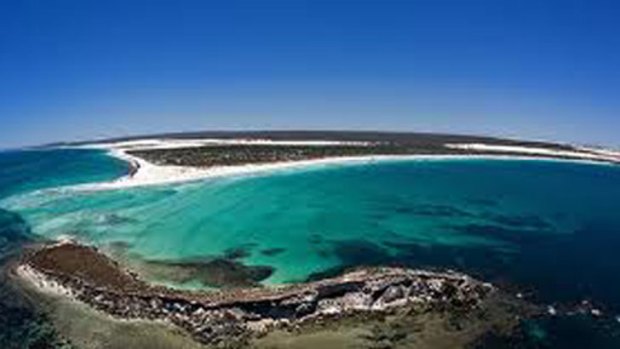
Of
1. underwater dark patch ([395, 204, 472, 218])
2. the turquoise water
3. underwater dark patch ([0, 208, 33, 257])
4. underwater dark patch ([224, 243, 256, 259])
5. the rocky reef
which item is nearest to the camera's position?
the rocky reef

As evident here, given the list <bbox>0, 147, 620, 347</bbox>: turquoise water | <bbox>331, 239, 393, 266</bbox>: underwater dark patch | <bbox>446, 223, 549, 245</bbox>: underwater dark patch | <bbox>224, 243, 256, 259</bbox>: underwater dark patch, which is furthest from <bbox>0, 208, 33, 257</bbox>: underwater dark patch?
<bbox>446, 223, 549, 245</bbox>: underwater dark patch

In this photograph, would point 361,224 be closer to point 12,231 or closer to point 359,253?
point 359,253

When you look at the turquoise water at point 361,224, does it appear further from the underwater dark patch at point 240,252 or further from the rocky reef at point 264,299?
the rocky reef at point 264,299

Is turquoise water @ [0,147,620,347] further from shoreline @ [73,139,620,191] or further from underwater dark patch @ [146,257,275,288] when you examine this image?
shoreline @ [73,139,620,191]

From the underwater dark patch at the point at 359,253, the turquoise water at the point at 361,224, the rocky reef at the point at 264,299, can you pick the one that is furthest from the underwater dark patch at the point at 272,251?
the rocky reef at the point at 264,299

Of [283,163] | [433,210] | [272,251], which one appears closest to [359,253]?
[272,251]

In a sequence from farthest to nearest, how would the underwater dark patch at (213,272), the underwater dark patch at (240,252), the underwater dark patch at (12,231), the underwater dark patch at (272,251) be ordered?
1. the underwater dark patch at (12,231)
2. the underwater dark patch at (272,251)
3. the underwater dark patch at (240,252)
4. the underwater dark patch at (213,272)

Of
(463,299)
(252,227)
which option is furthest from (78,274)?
(463,299)
